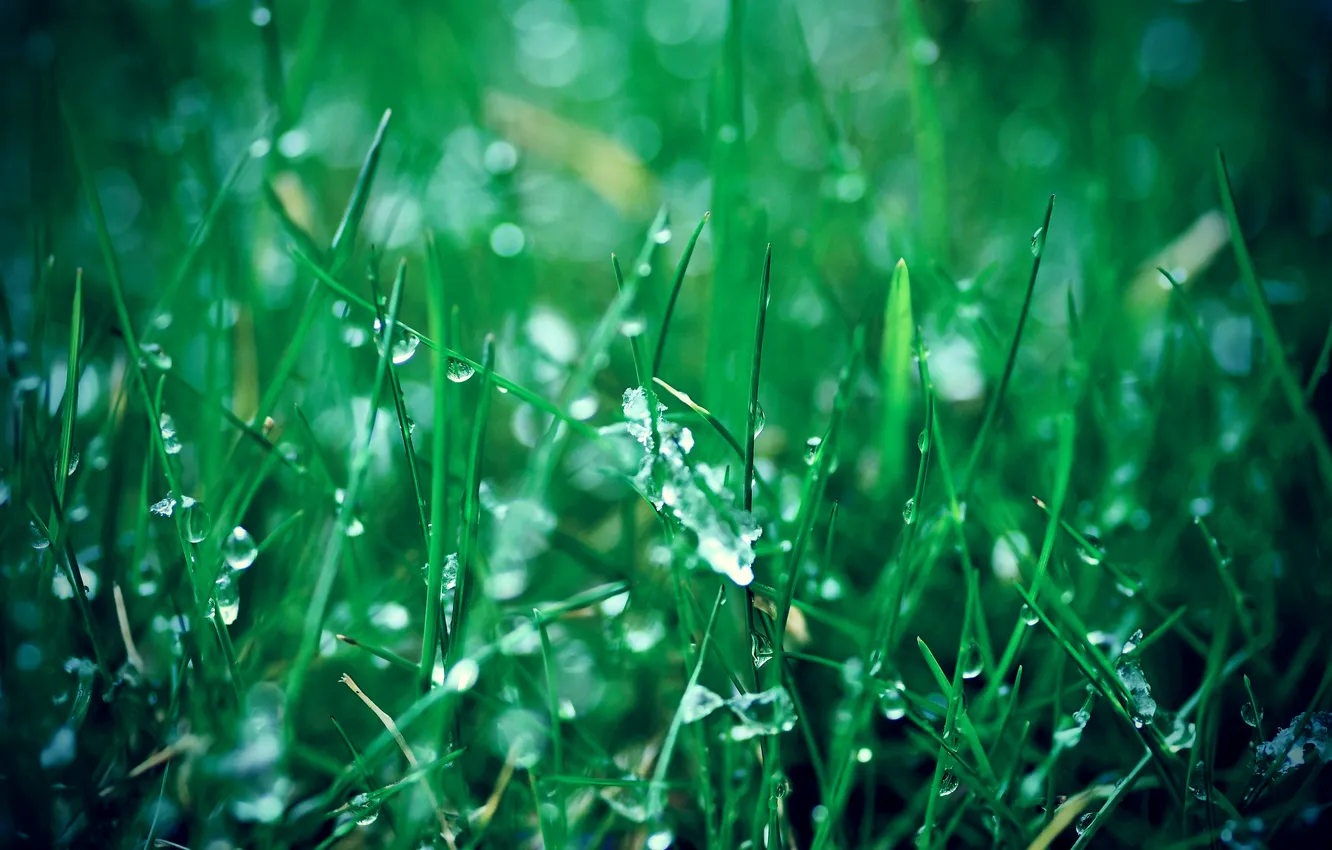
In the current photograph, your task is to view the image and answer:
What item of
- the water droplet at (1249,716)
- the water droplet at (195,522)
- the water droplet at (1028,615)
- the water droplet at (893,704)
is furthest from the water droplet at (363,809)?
the water droplet at (1249,716)

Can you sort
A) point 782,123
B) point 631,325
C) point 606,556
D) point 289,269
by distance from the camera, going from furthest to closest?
point 782,123, point 289,269, point 606,556, point 631,325

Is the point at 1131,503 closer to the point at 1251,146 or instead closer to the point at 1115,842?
the point at 1115,842

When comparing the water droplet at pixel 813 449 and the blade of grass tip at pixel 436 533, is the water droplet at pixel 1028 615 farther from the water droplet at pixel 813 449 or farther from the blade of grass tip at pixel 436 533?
the blade of grass tip at pixel 436 533

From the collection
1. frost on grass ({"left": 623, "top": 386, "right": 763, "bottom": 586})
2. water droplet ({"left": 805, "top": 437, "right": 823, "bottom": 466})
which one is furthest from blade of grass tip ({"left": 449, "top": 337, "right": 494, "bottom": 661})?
water droplet ({"left": 805, "top": 437, "right": 823, "bottom": 466})

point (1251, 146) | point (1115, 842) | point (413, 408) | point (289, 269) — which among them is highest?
point (1251, 146)

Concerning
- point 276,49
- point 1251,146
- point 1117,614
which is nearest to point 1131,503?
point 1117,614

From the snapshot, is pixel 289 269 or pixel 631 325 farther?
pixel 289 269
